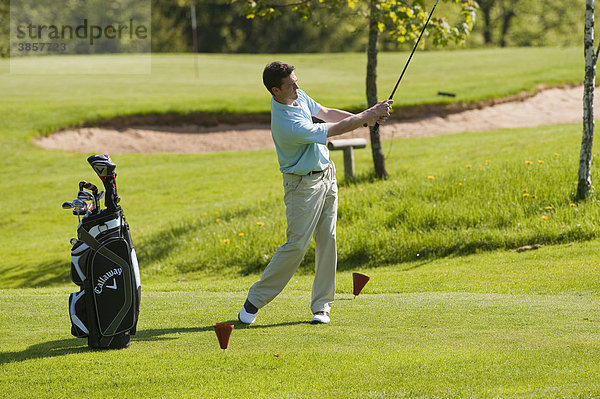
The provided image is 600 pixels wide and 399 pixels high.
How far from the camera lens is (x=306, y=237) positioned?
674cm

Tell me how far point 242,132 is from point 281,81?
665 inches

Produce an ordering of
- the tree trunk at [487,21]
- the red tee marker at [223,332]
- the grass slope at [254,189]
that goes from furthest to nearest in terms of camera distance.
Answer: the tree trunk at [487,21], the grass slope at [254,189], the red tee marker at [223,332]

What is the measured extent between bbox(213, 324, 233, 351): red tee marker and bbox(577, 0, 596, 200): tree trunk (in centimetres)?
724

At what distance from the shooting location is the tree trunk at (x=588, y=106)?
1082cm

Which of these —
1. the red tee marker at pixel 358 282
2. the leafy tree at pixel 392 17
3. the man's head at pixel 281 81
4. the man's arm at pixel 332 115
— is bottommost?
the red tee marker at pixel 358 282

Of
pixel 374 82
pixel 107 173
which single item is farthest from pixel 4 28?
pixel 107 173

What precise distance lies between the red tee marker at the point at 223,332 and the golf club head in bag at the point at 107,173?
1.26 metres

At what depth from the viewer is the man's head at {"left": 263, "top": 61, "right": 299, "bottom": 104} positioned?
251 inches

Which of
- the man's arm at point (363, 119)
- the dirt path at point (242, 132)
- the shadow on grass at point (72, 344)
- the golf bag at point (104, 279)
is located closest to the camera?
the shadow on grass at point (72, 344)

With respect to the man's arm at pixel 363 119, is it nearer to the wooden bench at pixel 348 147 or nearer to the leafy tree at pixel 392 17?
the leafy tree at pixel 392 17

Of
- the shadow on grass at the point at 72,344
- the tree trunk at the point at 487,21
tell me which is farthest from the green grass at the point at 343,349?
the tree trunk at the point at 487,21

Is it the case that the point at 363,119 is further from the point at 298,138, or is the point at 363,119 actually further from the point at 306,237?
the point at 306,237

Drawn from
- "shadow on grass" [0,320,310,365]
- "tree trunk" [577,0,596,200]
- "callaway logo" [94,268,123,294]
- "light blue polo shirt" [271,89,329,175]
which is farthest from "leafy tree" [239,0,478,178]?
"callaway logo" [94,268,123,294]

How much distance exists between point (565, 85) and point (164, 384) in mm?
22996
